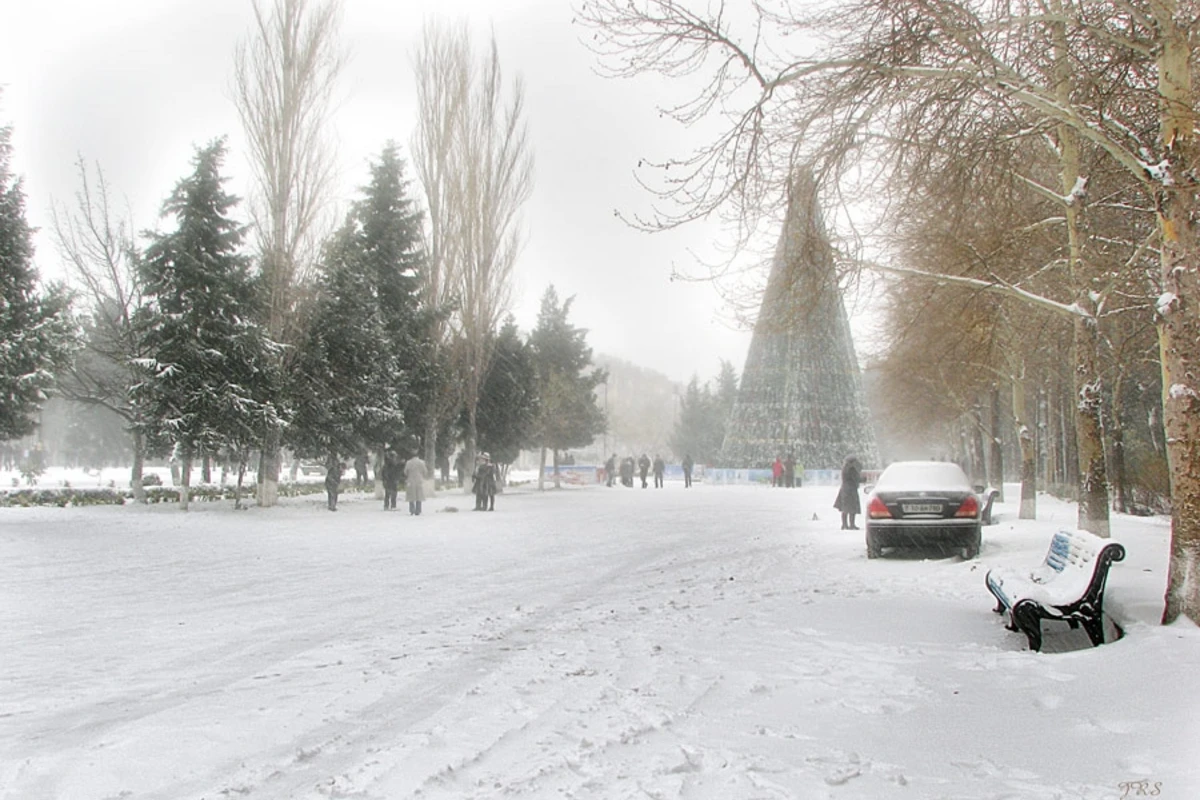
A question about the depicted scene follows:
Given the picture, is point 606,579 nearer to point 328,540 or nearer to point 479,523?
point 328,540

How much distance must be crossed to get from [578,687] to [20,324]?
20.5m

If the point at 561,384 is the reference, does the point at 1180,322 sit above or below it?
below

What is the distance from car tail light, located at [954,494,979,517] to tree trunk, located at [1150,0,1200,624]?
20.7 ft

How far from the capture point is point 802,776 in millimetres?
4156

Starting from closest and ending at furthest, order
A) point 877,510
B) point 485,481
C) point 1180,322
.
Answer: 1. point 1180,322
2. point 877,510
3. point 485,481

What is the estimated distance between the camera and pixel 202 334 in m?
23.2

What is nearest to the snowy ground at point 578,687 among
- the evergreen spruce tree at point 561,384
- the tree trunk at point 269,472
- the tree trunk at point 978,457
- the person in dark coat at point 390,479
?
the tree trunk at point 269,472

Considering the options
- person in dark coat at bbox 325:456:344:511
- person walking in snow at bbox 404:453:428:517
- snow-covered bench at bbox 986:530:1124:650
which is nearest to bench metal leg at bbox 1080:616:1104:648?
snow-covered bench at bbox 986:530:1124:650

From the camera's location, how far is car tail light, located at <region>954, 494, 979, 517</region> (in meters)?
13.3

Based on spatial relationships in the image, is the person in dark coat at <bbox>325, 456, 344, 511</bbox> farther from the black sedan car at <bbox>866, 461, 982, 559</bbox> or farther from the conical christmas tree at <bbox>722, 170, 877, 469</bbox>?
the conical christmas tree at <bbox>722, 170, 877, 469</bbox>

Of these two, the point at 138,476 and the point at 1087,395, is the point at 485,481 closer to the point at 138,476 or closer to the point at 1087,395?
the point at 138,476

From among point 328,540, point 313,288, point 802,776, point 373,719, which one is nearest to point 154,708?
point 373,719

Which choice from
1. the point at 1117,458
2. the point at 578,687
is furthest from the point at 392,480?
the point at 578,687

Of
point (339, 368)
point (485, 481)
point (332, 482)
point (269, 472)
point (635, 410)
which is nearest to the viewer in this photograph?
point (485, 481)
